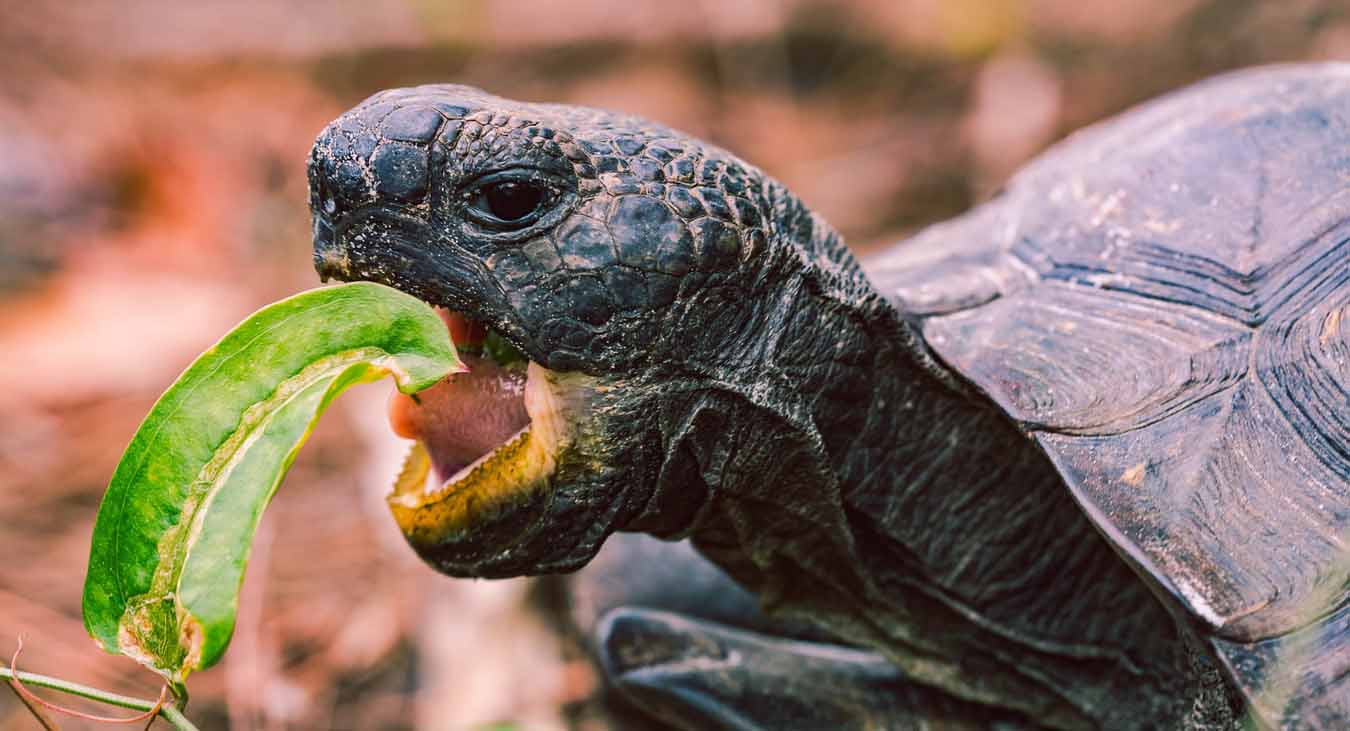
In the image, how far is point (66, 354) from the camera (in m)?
4.44

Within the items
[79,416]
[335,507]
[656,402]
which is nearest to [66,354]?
[79,416]

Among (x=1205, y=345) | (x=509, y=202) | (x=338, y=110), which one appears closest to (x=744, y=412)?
(x=509, y=202)

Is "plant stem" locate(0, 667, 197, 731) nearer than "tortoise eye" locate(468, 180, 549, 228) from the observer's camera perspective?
Yes

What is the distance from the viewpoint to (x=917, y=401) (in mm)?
1890

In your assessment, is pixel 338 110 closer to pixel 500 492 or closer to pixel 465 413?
pixel 465 413

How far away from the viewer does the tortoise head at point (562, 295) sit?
1.55 m

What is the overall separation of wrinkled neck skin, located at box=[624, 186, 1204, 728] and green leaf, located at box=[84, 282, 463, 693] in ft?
1.55

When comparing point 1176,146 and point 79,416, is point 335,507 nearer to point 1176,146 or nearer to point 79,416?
point 79,416

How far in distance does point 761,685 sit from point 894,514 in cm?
46

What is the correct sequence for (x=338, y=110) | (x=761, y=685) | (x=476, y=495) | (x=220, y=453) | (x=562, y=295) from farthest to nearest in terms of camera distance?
1. (x=338, y=110)
2. (x=761, y=685)
3. (x=476, y=495)
4. (x=562, y=295)
5. (x=220, y=453)

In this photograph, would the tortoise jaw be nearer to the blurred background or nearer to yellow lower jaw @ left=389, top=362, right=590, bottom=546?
yellow lower jaw @ left=389, top=362, right=590, bottom=546

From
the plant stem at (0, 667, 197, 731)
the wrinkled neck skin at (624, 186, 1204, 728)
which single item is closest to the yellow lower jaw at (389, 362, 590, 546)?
the wrinkled neck skin at (624, 186, 1204, 728)

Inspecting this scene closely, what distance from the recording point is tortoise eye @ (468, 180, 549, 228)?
1.56 meters

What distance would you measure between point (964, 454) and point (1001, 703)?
1.55 feet
